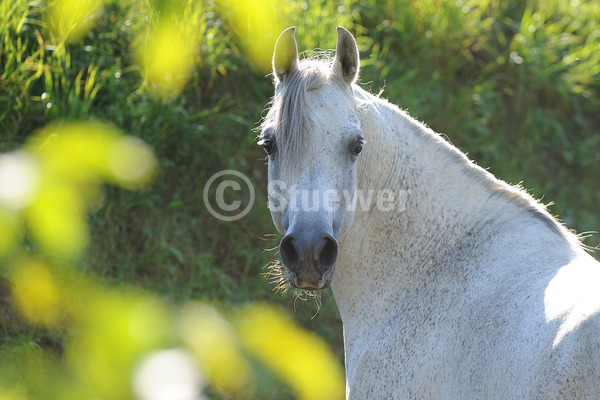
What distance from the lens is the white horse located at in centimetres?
207

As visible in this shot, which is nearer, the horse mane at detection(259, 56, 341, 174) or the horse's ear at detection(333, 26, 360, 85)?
the horse mane at detection(259, 56, 341, 174)

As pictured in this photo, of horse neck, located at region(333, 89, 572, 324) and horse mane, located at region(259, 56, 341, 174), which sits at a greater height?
horse mane, located at region(259, 56, 341, 174)

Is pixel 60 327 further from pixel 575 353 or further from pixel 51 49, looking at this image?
pixel 575 353

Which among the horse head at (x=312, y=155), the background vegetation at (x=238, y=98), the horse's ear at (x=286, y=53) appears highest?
the horse's ear at (x=286, y=53)

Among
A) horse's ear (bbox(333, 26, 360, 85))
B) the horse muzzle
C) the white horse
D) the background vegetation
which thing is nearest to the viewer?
the white horse

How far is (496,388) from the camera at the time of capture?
82.4 inches

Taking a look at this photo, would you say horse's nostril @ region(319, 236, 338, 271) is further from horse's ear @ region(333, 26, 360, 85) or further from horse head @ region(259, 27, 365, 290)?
horse's ear @ region(333, 26, 360, 85)

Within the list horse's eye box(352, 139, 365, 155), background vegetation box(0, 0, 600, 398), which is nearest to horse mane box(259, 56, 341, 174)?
horse's eye box(352, 139, 365, 155)

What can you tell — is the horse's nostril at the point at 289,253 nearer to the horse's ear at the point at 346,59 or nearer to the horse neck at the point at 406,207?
the horse neck at the point at 406,207

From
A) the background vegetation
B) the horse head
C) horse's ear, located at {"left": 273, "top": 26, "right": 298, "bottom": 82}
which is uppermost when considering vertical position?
horse's ear, located at {"left": 273, "top": 26, "right": 298, "bottom": 82}

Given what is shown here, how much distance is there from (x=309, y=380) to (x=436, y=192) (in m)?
2.27

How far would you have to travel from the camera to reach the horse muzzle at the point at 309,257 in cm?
235

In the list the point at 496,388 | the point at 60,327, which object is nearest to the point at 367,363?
the point at 496,388

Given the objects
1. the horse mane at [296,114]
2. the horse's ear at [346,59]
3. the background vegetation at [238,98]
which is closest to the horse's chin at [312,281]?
the horse mane at [296,114]
